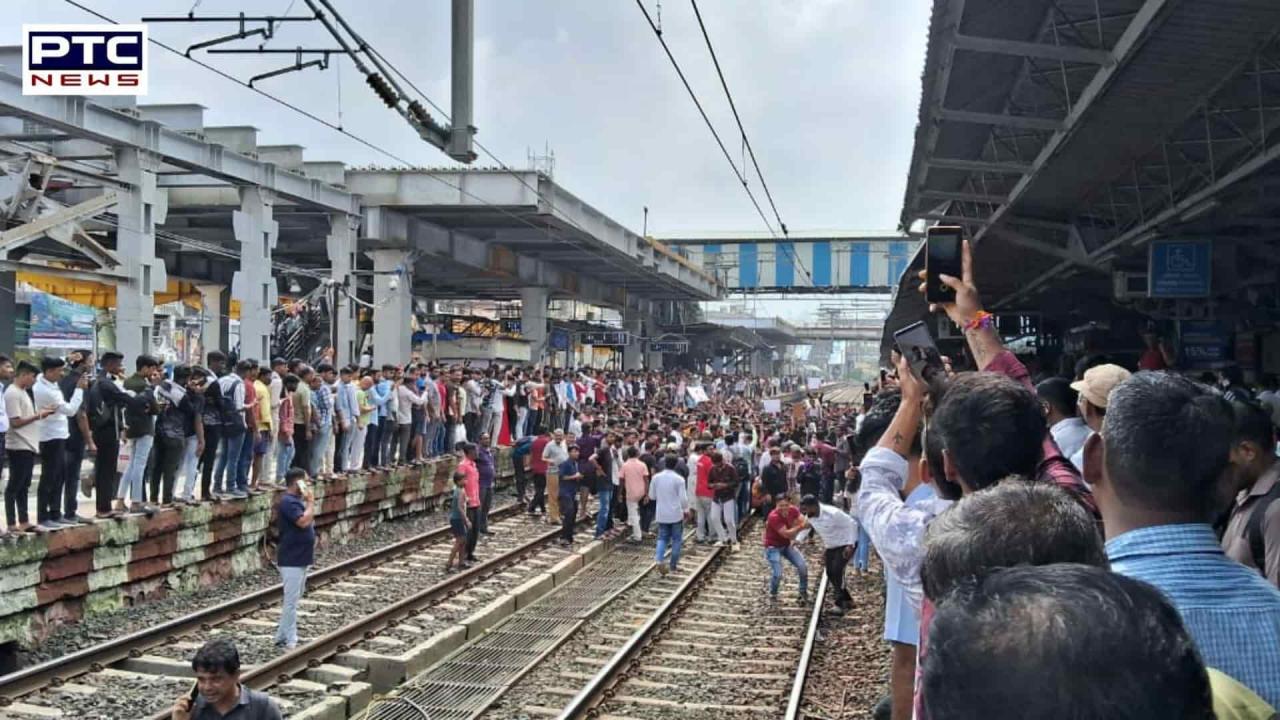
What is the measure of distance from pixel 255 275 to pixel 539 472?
688 centimetres

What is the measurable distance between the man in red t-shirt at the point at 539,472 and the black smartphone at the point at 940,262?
15013 mm

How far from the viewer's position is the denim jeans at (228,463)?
13.1 m

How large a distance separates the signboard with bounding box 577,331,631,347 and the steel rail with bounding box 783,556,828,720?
3144cm

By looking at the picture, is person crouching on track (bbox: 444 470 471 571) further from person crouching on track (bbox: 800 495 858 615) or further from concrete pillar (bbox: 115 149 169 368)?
concrete pillar (bbox: 115 149 169 368)

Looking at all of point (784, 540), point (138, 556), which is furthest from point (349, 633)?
point (784, 540)

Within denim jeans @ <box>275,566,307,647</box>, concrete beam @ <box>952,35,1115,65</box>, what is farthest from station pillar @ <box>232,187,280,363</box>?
concrete beam @ <box>952,35,1115,65</box>

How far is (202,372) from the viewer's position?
1230cm

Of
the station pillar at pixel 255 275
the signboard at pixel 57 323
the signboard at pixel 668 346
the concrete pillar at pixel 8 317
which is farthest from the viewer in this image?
the signboard at pixel 668 346

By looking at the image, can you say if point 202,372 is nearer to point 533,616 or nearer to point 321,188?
point 533,616

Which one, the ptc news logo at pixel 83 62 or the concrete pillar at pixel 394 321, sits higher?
the ptc news logo at pixel 83 62

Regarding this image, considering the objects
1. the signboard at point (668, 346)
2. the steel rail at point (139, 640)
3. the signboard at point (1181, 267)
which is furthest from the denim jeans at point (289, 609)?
the signboard at point (668, 346)

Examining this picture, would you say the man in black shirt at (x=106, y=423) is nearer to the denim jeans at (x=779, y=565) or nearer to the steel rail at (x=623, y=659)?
the steel rail at (x=623, y=659)

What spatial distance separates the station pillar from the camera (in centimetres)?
2008

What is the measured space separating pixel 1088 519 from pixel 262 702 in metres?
4.63
